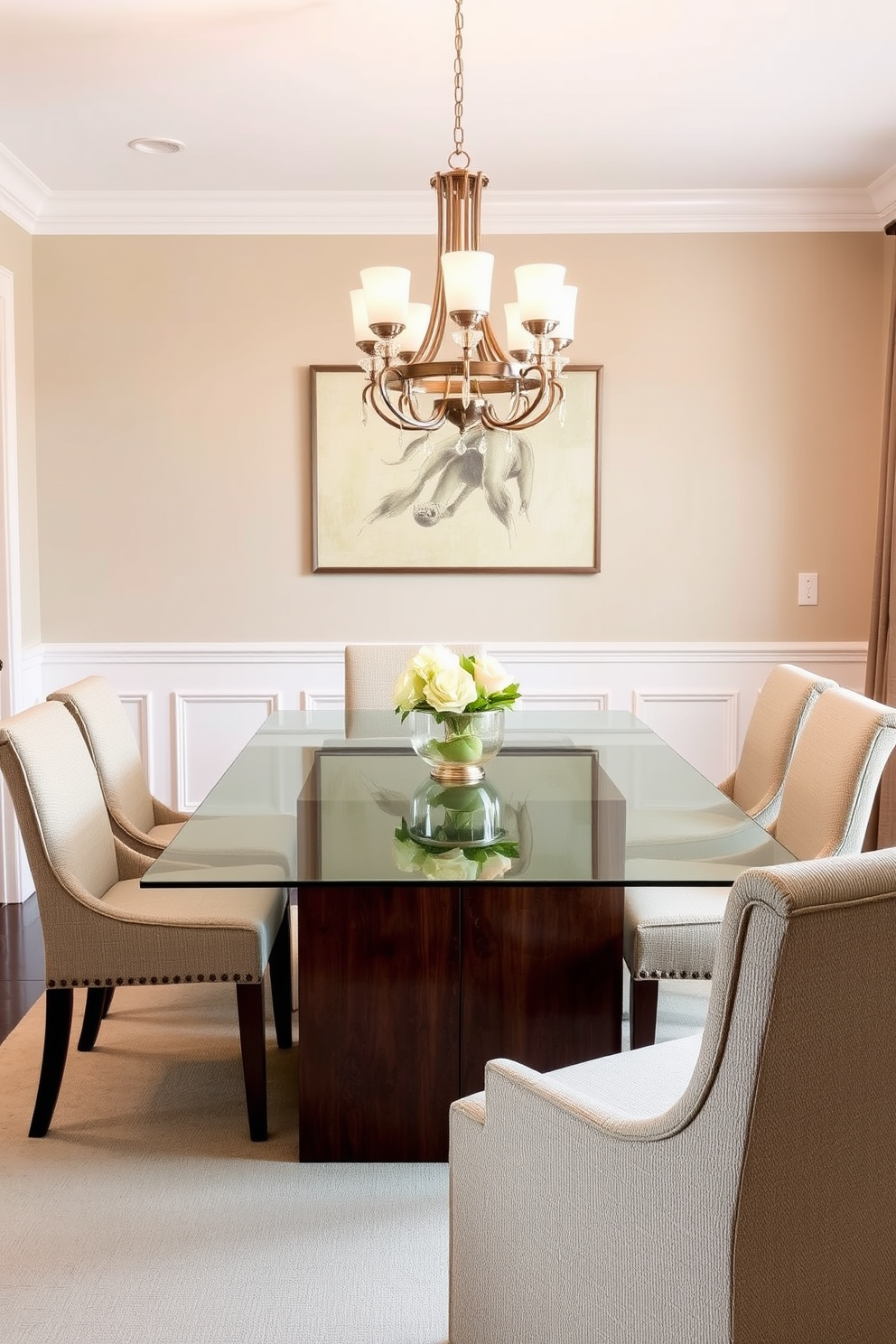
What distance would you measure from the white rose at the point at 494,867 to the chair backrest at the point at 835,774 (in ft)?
2.54

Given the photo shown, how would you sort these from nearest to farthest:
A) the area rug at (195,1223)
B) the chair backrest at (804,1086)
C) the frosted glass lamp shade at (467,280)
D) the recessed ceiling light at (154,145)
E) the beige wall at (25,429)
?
the chair backrest at (804,1086), the area rug at (195,1223), the frosted glass lamp shade at (467,280), the recessed ceiling light at (154,145), the beige wall at (25,429)

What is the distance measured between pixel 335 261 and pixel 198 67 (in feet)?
4.08

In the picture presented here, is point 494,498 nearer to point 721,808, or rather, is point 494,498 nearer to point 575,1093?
point 721,808

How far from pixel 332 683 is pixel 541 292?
2.31 meters

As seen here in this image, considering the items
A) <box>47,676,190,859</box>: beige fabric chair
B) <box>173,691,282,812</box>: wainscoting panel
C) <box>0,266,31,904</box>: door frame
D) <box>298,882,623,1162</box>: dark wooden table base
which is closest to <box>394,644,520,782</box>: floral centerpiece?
<box>298,882,623,1162</box>: dark wooden table base

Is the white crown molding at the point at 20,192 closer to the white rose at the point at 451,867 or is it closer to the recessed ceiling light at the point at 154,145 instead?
the recessed ceiling light at the point at 154,145

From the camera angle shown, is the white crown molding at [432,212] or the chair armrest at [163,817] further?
the white crown molding at [432,212]

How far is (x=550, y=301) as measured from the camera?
2.37m

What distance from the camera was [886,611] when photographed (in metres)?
4.12

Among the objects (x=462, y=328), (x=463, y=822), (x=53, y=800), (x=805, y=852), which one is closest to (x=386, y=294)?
(x=462, y=328)

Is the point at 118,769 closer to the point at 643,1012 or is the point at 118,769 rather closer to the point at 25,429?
the point at 643,1012

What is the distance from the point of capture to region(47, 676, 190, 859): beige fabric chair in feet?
9.55

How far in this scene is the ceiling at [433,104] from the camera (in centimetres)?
277

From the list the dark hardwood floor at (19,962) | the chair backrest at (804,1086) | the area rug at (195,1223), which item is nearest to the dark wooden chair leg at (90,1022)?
the area rug at (195,1223)
